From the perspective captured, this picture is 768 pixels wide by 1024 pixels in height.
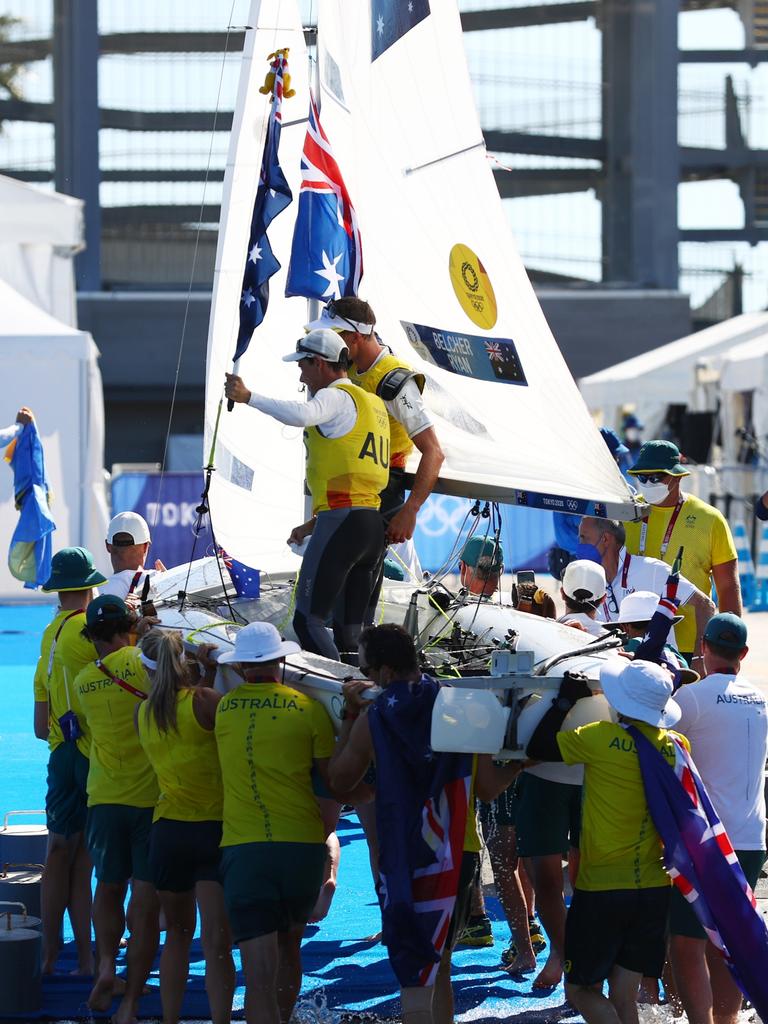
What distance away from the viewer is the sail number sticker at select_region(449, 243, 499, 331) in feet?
23.7

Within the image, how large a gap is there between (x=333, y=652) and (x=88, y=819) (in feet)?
3.53

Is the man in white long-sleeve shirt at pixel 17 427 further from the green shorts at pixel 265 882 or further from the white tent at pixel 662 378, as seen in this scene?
the white tent at pixel 662 378

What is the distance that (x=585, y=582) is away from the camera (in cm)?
680

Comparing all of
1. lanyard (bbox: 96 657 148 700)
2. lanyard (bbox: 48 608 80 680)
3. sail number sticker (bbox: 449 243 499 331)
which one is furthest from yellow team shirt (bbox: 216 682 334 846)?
sail number sticker (bbox: 449 243 499 331)

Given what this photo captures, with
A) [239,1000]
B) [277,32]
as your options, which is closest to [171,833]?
[239,1000]

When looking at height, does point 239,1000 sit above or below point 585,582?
below

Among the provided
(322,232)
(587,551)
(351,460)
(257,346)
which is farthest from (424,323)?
(587,551)

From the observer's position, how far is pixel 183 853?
507 cm

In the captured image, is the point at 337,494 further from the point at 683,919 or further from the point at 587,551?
the point at 587,551

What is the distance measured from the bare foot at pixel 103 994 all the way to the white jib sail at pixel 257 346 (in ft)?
6.90

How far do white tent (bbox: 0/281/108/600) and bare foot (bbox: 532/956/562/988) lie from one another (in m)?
12.7

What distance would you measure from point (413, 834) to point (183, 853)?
0.81 metres

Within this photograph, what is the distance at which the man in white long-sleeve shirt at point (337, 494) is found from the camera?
580cm

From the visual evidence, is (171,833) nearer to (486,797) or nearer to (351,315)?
(486,797)
